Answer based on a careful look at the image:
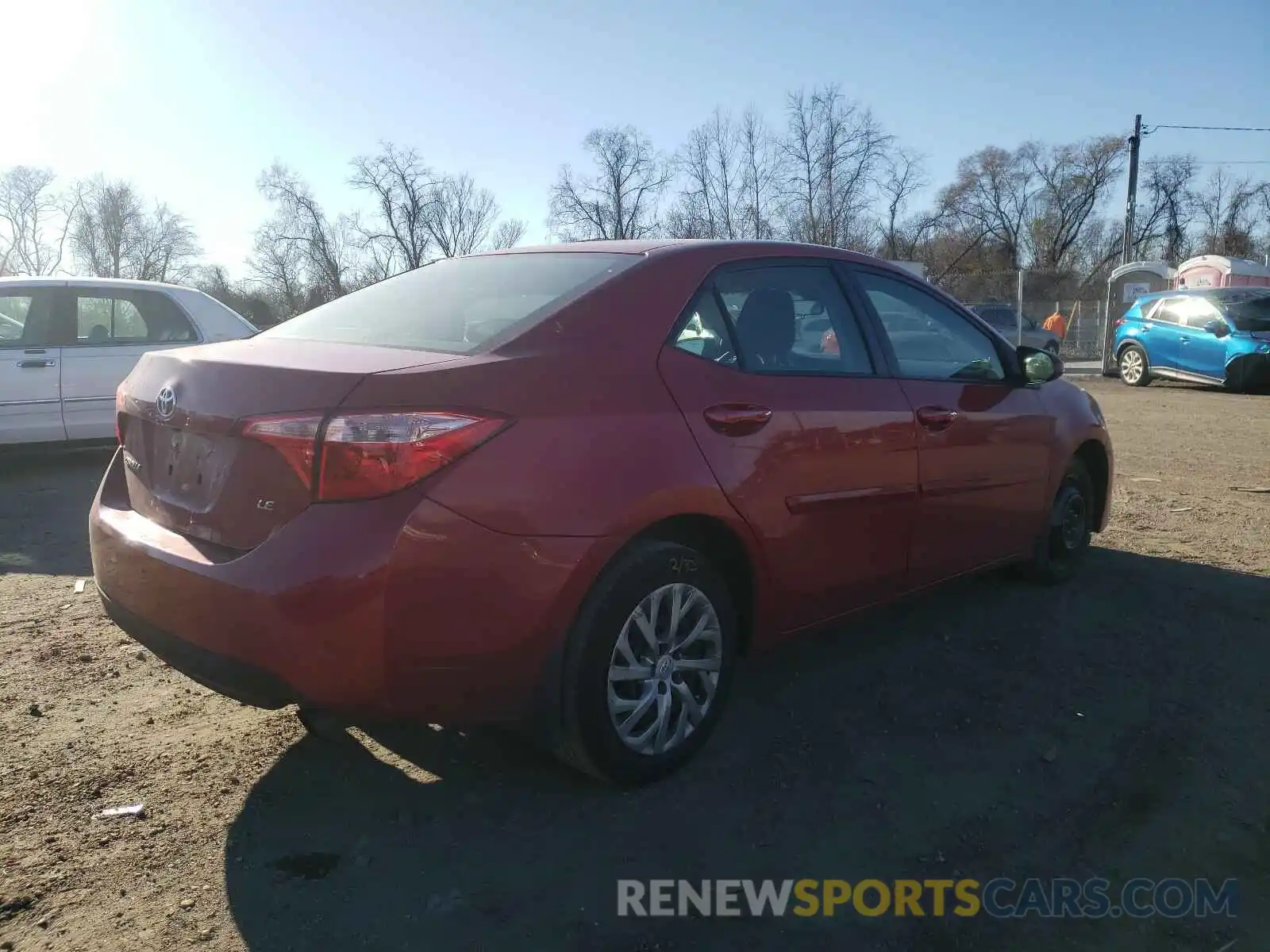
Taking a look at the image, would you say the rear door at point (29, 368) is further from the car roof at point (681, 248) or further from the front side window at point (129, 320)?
the car roof at point (681, 248)

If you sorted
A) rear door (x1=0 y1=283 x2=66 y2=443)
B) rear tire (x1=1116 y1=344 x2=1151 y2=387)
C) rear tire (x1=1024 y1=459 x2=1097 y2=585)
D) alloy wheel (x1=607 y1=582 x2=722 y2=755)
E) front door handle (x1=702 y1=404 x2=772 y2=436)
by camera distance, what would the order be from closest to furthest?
alloy wheel (x1=607 y1=582 x2=722 y2=755)
front door handle (x1=702 y1=404 x2=772 y2=436)
rear tire (x1=1024 y1=459 x2=1097 y2=585)
rear door (x1=0 y1=283 x2=66 y2=443)
rear tire (x1=1116 y1=344 x2=1151 y2=387)

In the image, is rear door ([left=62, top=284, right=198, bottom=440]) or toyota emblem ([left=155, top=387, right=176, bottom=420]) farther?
rear door ([left=62, top=284, right=198, bottom=440])

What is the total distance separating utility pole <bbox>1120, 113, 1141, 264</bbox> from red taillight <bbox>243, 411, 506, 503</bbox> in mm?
31652

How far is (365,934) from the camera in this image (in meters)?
2.31

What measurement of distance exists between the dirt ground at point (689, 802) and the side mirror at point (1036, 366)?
112 cm

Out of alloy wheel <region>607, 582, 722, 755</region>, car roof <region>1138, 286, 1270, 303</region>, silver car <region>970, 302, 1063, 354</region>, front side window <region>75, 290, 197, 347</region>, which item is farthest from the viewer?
silver car <region>970, 302, 1063, 354</region>

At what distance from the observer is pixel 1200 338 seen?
685 inches

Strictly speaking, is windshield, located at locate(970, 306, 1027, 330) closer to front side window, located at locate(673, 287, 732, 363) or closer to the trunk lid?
front side window, located at locate(673, 287, 732, 363)

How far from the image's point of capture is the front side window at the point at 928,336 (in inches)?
157

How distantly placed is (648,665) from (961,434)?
6.13 feet

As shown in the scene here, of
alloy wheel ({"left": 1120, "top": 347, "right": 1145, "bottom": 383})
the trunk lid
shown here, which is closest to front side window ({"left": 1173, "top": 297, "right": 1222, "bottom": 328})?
alloy wheel ({"left": 1120, "top": 347, "right": 1145, "bottom": 383})

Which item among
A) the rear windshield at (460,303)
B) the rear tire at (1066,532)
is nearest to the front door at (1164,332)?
the rear tire at (1066,532)

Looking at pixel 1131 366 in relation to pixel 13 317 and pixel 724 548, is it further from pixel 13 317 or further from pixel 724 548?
pixel 724 548

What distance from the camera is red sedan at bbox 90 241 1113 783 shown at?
2426 mm
